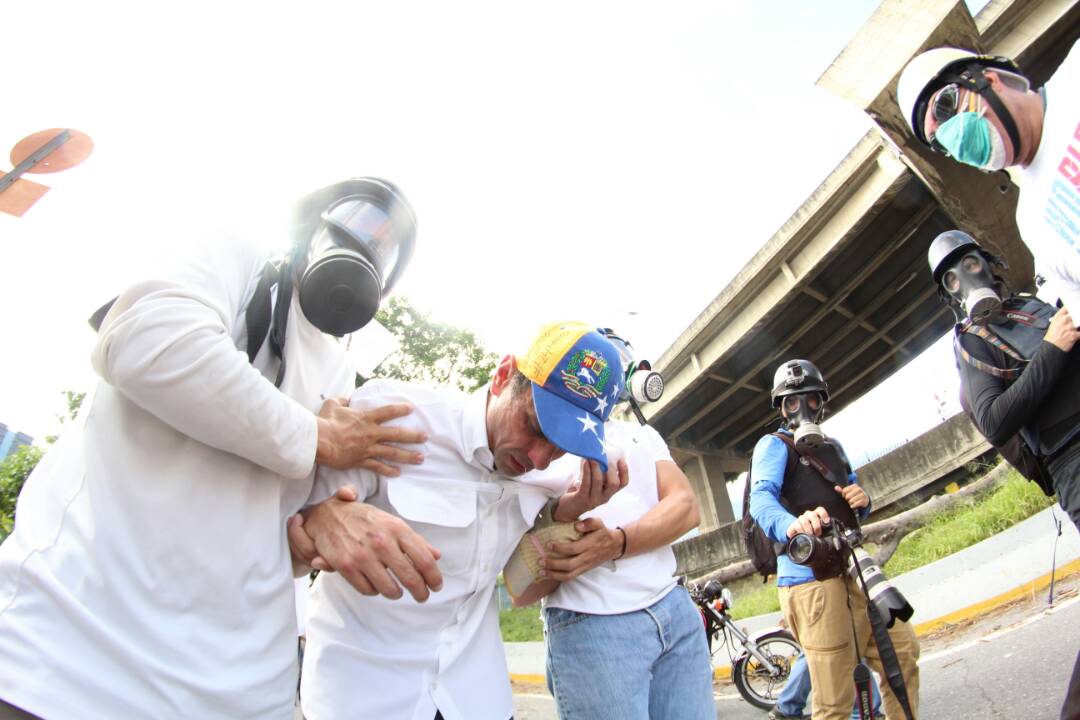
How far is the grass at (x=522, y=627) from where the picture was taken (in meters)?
11.9

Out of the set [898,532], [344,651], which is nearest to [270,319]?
[344,651]

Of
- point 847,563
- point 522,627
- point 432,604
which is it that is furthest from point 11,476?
point 847,563

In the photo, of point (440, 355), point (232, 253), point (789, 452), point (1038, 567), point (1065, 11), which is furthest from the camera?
point (440, 355)

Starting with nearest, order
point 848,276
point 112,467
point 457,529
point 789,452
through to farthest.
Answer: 1. point 112,467
2. point 457,529
3. point 789,452
4. point 848,276

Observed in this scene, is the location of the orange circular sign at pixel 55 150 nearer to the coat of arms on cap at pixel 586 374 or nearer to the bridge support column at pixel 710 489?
the coat of arms on cap at pixel 586 374

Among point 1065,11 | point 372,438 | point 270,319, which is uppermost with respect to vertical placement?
point 1065,11

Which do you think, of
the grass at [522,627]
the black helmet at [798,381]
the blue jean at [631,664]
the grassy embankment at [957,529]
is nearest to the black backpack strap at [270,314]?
the blue jean at [631,664]

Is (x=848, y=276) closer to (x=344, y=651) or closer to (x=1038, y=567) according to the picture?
(x=1038, y=567)

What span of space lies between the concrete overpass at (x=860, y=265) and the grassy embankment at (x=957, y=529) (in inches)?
195

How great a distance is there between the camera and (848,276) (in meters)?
14.0

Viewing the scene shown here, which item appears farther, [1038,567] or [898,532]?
[898,532]

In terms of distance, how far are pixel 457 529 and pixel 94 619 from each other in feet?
2.63

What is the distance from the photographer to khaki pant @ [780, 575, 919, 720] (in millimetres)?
2896

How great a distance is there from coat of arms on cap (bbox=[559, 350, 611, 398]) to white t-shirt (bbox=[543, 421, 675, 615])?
35 centimetres
